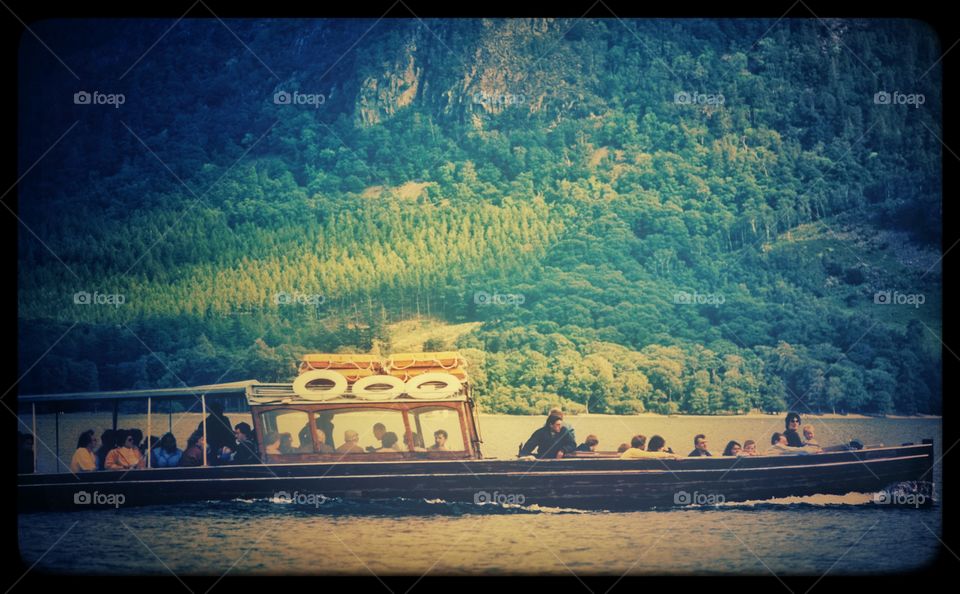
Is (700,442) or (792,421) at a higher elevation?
(792,421)

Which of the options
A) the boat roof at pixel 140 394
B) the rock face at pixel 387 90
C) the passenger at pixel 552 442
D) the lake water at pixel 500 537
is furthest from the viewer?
the rock face at pixel 387 90

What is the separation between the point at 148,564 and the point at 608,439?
3.89m

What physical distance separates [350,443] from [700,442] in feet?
9.51

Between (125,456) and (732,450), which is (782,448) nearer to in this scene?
(732,450)

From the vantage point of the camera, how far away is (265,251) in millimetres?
10398

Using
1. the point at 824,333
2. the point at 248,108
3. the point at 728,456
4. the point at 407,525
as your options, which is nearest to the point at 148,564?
the point at 407,525

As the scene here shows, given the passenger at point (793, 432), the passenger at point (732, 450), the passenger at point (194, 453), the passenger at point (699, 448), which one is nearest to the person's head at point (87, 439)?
the passenger at point (194, 453)

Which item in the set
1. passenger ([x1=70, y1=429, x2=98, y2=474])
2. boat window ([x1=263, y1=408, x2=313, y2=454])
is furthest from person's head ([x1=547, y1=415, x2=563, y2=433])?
passenger ([x1=70, y1=429, x2=98, y2=474])

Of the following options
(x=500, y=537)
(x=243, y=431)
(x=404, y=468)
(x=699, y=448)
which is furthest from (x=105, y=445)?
(x=699, y=448)

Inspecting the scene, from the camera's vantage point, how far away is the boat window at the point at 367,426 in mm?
10078

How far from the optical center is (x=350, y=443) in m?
10.1

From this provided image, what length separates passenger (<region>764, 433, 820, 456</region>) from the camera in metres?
10.1

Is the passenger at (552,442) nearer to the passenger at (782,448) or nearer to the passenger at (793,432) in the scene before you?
the passenger at (782,448)

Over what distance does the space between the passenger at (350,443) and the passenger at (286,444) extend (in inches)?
15.1
